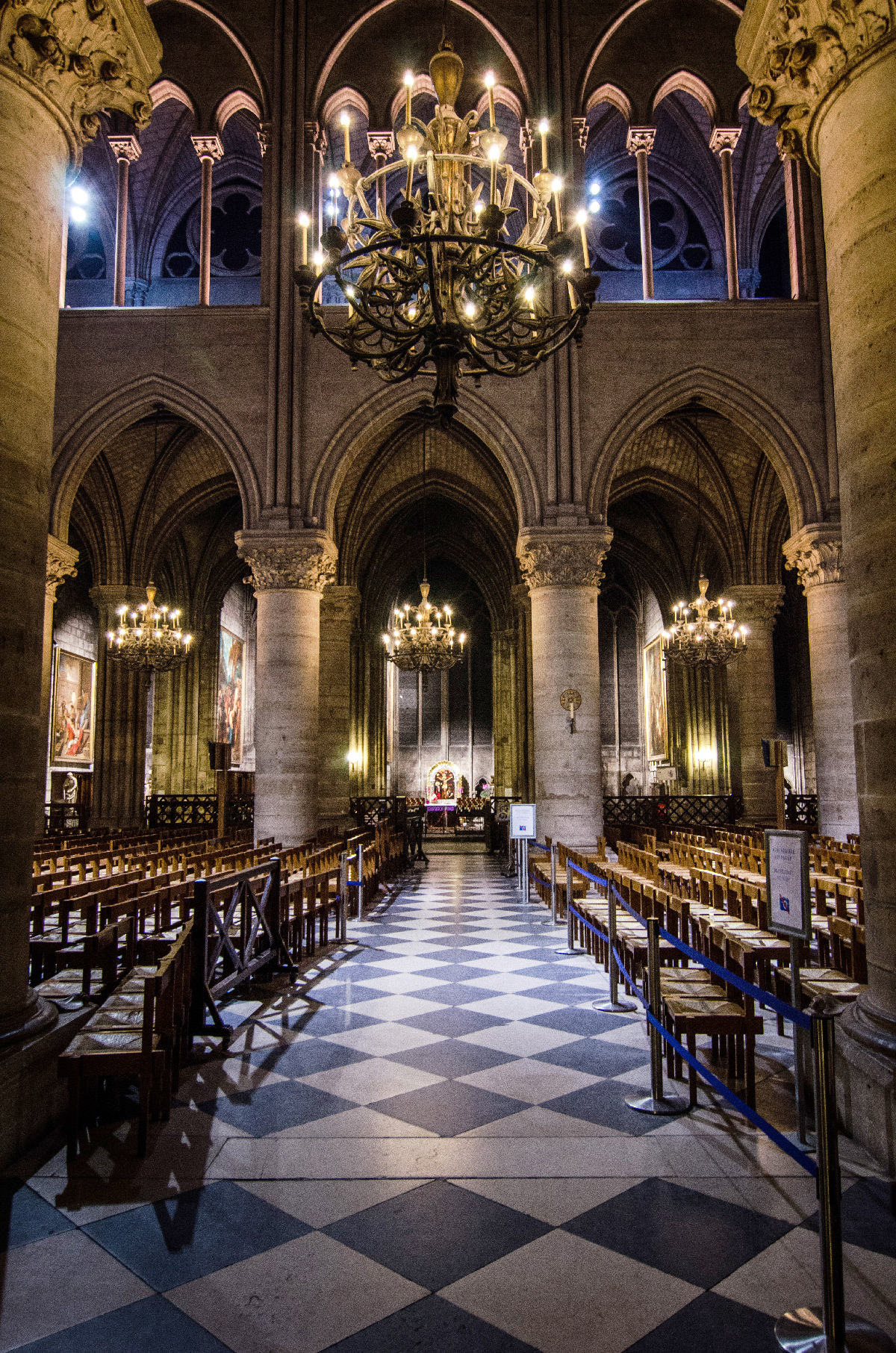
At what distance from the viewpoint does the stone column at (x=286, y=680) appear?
44.0ft

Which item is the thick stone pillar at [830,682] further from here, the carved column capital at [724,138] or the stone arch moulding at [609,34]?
the stone arch moulding at [609,34]

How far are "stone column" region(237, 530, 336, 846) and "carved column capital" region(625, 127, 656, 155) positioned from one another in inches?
320

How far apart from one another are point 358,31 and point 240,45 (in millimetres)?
1921

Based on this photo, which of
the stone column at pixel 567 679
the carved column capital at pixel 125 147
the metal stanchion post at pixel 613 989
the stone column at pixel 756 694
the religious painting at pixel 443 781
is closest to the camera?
the metal stanchion post at pixel 613 989

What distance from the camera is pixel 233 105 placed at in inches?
588

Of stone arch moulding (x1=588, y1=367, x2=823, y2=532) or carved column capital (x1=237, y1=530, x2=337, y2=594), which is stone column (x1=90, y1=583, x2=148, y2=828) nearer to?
carved column capital (x1=237, y1=530, x2=337, y2=594)

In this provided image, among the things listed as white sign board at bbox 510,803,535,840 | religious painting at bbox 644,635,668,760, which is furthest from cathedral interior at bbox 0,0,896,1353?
religious painting at bbox 644,635,668,760

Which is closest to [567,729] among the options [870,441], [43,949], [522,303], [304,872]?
[304,872]

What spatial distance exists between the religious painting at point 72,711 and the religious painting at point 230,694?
339cm

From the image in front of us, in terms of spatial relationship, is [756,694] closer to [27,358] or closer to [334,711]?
[334,711]

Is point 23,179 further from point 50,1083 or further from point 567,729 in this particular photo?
point 567,729

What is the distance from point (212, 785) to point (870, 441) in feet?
74.5

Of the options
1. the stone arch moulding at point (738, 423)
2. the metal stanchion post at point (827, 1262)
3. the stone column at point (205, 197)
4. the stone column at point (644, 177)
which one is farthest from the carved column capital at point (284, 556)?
the metal stanchion post at point (827, 1262)

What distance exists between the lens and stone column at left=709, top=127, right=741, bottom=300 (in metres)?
14.3
